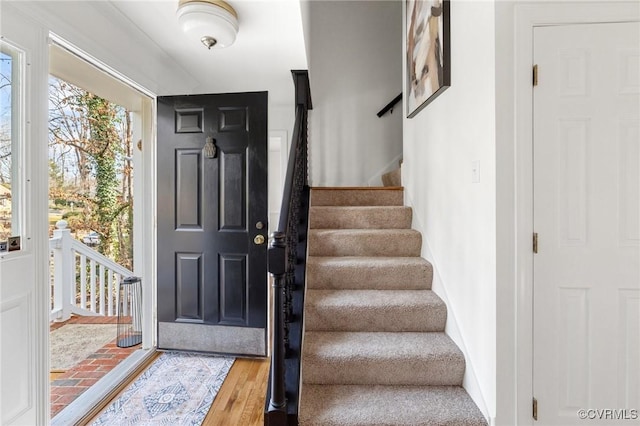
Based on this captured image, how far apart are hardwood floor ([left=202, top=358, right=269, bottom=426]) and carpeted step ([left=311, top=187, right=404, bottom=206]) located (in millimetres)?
1497

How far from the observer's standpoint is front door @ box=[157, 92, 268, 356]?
7.91 ft

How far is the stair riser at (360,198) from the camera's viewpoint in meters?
2.98

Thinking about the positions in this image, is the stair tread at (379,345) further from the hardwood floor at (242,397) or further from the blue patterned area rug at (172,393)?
the blue patterned area rug at (172,393)

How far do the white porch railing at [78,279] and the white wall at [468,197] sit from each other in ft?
10.1

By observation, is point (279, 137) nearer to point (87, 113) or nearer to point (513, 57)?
point (87, 113)

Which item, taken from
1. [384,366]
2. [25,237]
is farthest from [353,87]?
[25,237]

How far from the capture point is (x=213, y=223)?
2453 mm

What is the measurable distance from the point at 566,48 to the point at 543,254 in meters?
0.90

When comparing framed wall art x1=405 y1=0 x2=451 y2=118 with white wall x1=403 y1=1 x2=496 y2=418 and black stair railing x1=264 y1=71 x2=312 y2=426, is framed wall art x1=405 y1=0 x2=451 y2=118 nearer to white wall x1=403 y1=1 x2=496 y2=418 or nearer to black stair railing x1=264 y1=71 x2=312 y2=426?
white wall x1=403 y1=1 x2=496 y2=418

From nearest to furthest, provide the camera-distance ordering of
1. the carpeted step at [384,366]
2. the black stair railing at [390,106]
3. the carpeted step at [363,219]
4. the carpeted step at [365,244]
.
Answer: the carpeted step at [384,366] → the carpeted step at [365,244] → the carpeted step at [363,219] → the black stair railing at [390,106]

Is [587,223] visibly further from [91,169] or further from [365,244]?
[91,169]

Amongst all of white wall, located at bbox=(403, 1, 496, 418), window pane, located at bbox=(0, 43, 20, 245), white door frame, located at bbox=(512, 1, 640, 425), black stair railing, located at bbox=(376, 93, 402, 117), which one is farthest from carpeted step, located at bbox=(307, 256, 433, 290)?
black stair railing, located at bbox=(376, 93, 402, 117)

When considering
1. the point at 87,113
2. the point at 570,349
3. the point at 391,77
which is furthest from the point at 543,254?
the point at 87,113

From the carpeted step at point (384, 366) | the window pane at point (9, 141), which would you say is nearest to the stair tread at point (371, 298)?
the carpeted step at point (384, 366)
